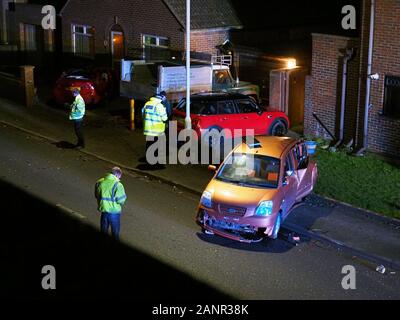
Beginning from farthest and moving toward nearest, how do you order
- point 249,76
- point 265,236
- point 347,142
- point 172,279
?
point 249,76 < point 347,142 < point 265,236 < point 172,279

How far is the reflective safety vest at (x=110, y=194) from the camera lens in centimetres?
1238

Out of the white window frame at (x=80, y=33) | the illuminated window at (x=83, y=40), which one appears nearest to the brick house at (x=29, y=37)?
the white window frame at (x=80, y=33)

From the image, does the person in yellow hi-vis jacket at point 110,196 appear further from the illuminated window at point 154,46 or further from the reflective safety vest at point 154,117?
the illuminated window at point 154,46

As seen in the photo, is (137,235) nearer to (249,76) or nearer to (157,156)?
(157,156)

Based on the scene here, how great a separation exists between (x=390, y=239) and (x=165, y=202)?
4.95m

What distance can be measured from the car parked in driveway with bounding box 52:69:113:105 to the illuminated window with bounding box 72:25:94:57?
569 cm

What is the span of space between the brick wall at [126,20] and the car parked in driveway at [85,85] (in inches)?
113

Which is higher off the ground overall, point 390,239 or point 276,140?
point 276,140

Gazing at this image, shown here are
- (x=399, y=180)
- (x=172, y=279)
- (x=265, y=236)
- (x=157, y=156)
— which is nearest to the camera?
(x=172, y=279)

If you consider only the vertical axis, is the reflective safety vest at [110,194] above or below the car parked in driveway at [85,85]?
below

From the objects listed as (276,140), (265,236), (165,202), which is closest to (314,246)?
(265,236)

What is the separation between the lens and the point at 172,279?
39.4ft

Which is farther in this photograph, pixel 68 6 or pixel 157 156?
pixel 68 6
